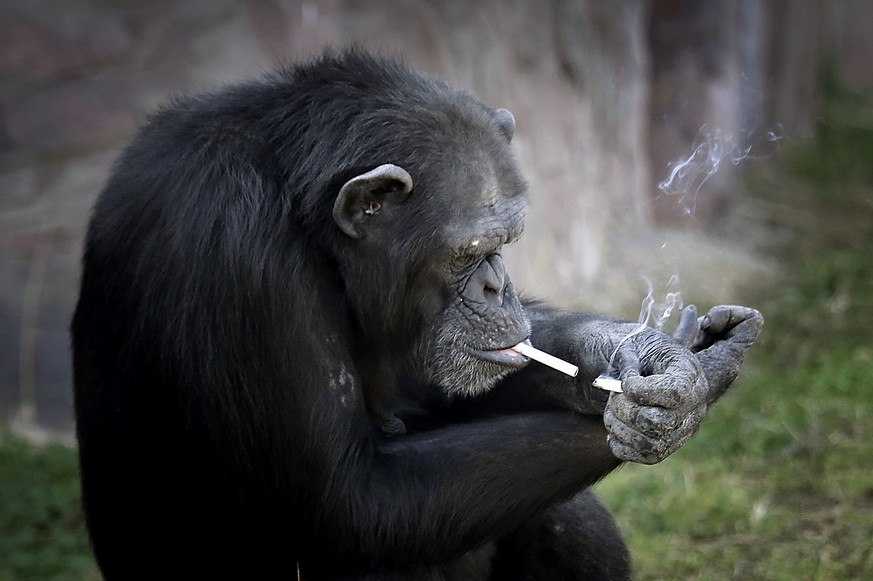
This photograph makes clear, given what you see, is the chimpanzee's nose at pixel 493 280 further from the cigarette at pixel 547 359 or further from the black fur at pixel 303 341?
the cigarette at pixel 547 359

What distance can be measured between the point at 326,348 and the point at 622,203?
716cm

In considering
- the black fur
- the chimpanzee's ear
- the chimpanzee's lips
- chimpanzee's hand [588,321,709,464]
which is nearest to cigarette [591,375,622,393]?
chimpanzee's hand [588,321,709,464]

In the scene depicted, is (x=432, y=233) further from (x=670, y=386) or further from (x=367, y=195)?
(x=670, y=386)

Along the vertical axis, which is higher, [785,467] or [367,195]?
[367,195]

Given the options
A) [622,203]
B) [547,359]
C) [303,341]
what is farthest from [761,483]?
[622,203]

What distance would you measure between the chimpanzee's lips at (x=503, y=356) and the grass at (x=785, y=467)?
1796 mm

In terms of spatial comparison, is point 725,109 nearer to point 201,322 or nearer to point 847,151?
point 847,151

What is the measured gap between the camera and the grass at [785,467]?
17.2ft

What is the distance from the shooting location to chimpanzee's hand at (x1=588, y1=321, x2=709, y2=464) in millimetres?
3424

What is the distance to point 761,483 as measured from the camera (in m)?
6.02

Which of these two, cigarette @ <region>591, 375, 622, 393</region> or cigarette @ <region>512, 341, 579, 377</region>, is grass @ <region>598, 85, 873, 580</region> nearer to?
cigarette @ <region>512, 341, 579, 377</region>

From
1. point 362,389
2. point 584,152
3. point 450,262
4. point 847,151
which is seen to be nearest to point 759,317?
point 450,262

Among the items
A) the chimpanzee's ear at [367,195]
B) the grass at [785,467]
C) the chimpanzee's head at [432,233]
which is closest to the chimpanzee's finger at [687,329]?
the chimpanzee's head at [432,233]

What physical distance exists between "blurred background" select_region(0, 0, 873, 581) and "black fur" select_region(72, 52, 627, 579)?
0.73 meters
